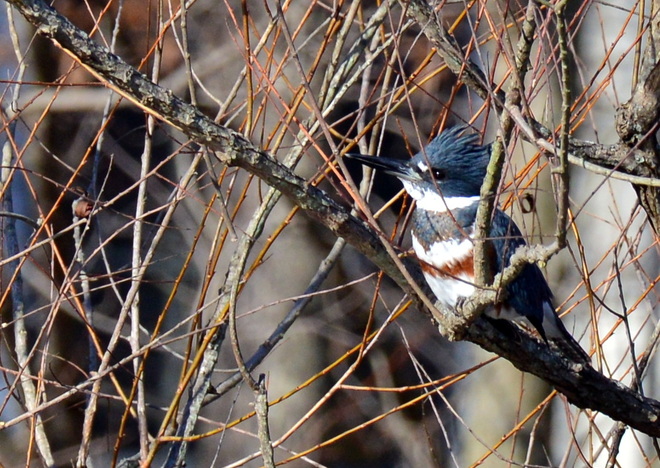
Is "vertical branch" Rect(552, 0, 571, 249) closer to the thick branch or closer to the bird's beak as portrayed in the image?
the thick branch

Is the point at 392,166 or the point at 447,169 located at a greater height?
the point at 447,169

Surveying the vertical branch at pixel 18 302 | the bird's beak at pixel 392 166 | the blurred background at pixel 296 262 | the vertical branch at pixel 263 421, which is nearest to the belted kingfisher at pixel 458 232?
the bird's beak at pixel 392 166

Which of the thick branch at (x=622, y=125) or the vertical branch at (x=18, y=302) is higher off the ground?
the thick branch at (x=622, y=125)

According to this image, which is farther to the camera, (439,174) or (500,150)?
(439,174)

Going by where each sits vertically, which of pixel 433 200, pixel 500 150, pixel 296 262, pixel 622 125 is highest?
pixel 296 262

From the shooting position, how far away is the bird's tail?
8.57ft

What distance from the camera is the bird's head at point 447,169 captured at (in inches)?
112

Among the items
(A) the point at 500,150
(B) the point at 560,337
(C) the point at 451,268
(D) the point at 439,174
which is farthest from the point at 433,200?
(A) the point at 500,150

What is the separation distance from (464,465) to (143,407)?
4.05 meters

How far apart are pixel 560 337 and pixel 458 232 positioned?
0.48 m

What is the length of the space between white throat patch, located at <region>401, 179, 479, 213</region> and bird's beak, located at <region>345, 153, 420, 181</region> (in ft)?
0.15

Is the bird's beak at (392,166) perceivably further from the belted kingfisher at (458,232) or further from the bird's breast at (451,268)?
the bird's breast at (451,268)

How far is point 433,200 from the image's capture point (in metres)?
2.86

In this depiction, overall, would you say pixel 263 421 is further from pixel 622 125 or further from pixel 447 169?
pixel 447 169
